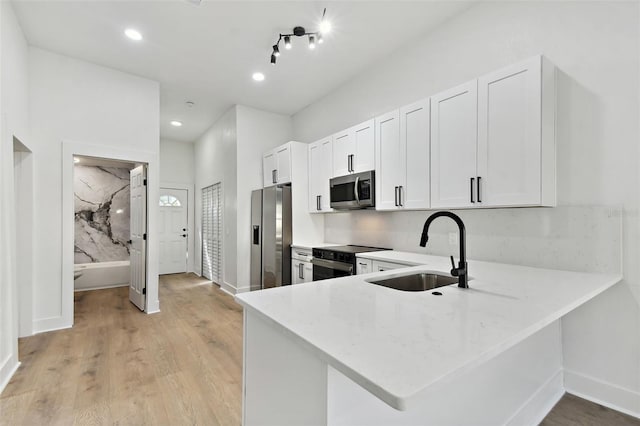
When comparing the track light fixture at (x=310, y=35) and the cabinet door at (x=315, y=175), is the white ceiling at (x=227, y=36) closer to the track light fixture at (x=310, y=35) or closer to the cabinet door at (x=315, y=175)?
the track light fixture at (x=310, y=35)

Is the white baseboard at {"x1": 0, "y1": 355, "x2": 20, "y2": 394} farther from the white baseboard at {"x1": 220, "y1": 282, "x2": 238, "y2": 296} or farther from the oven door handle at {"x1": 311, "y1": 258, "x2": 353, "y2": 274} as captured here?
the oven door handle at {"x1": 311, "y1": 258, "x2": 353, "y2": 274}

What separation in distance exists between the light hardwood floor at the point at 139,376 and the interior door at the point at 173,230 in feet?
9.19

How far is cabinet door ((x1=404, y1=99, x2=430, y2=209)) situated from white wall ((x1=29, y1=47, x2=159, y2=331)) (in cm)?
341

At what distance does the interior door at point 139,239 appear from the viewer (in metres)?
4.04

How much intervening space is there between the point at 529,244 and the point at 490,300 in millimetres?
1376

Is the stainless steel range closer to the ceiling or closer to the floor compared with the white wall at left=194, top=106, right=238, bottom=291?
closer to the floor

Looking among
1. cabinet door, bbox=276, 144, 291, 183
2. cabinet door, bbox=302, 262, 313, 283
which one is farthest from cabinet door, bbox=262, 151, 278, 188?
cabinet door, bbox=302, 262, 313, 283

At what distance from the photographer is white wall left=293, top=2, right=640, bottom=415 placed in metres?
1.88

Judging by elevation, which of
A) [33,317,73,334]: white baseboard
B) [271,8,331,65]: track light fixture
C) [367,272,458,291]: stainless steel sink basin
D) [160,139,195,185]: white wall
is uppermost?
[271,8,331,65]: track light fixture

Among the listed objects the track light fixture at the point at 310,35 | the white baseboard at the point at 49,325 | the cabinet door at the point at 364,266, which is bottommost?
the white baseboard at the point at 49,325

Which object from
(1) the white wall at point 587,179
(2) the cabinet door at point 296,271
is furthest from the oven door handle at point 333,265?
(1) the white wall at point 587,179

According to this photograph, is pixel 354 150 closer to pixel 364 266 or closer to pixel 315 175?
pixel 315 175

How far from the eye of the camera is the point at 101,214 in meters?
6.13

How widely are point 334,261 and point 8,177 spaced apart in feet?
9.59
